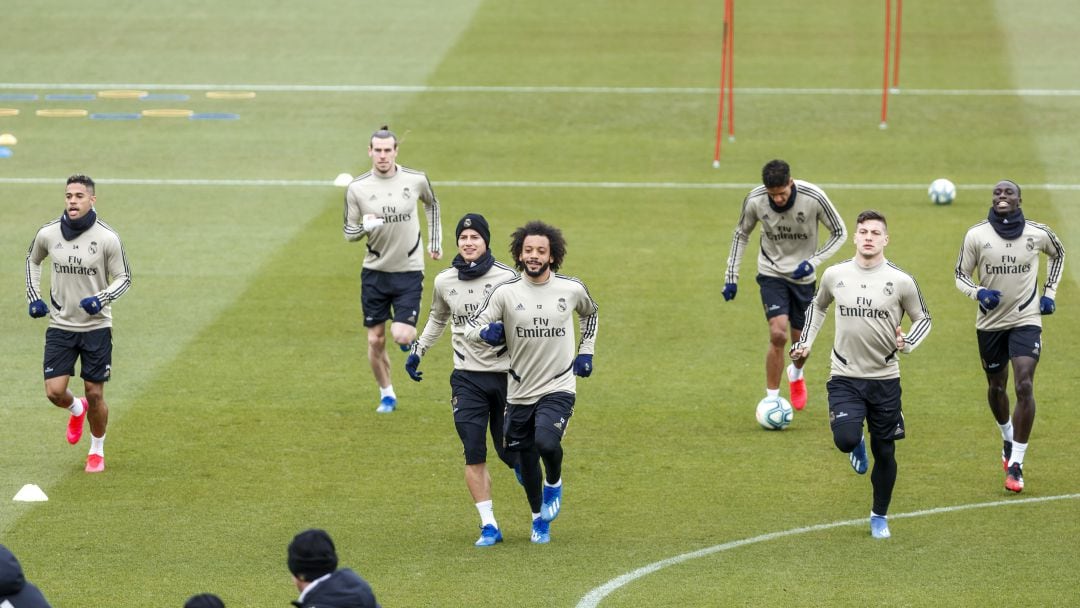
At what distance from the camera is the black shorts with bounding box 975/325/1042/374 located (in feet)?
45.1

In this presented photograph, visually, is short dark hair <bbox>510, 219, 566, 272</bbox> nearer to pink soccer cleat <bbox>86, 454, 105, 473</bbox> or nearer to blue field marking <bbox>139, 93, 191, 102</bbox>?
pink soccer cleat <bbox>86, 454, 105, 473</bbox>

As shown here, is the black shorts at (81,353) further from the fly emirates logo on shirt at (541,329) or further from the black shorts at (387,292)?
the fly emirates logo on shirt at (541,329)

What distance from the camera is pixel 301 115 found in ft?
107

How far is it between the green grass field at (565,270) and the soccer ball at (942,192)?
176 mm

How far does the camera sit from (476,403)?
40.7ft

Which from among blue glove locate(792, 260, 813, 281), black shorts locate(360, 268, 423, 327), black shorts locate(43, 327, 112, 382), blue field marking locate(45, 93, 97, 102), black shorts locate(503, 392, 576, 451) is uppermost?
blue field marking locate(45, 93, 97, 102)

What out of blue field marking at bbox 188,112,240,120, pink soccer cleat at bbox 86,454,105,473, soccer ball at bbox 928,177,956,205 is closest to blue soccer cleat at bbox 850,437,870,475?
pink soccer cleat at bbox 86,454,105,473

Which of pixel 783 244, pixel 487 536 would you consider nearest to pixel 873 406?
pixel 487 536

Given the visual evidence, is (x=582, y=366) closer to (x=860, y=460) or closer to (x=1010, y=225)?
(x=860, y=460)

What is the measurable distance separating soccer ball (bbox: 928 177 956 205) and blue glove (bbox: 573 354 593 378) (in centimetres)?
1543

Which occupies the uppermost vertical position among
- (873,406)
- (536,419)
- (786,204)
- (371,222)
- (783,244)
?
(786,204)

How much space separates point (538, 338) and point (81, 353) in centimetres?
455

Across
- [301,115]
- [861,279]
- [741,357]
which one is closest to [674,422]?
[741,357]

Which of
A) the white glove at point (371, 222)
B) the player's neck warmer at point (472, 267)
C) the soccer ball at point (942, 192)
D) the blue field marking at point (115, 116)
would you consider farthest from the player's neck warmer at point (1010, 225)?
the blue field marking at point (115, 116)
